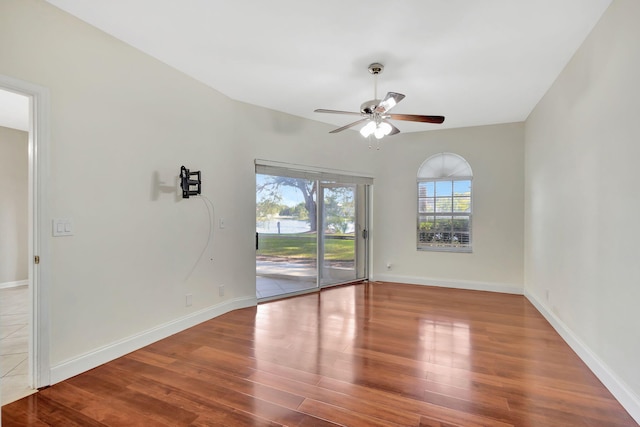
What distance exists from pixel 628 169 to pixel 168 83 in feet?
12.9

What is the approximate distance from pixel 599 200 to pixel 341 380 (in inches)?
96.9

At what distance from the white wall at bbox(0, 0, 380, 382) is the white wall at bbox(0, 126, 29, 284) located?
153 inches

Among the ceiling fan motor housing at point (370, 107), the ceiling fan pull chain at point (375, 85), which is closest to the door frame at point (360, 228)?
the ceiling fan pull chain at point (375, 85)

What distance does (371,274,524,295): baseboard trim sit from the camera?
516cm

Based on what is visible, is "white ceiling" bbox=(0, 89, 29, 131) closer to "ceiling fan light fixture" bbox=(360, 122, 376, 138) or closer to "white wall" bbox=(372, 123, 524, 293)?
"ceiling fan light fixture" bbox=(360, 122, 376, 138)

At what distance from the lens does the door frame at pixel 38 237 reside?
7.52 feet

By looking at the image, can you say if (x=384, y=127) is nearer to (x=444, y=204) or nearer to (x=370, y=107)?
(x=370, y=107)

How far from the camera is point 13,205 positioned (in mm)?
5395

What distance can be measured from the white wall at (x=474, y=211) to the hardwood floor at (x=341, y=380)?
1.58 m

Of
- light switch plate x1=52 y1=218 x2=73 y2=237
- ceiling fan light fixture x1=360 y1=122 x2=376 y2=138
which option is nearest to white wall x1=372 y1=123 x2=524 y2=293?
ceiling fan light fixture x1=360 y1=122 x2=376 y2=138

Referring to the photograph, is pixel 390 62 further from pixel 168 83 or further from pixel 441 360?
pixel 441 360

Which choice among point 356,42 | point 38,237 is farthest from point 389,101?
point 38,237

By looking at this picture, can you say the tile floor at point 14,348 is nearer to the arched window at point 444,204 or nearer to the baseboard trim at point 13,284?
the baseboard trim at point 13,284

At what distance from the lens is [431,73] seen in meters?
3.38
